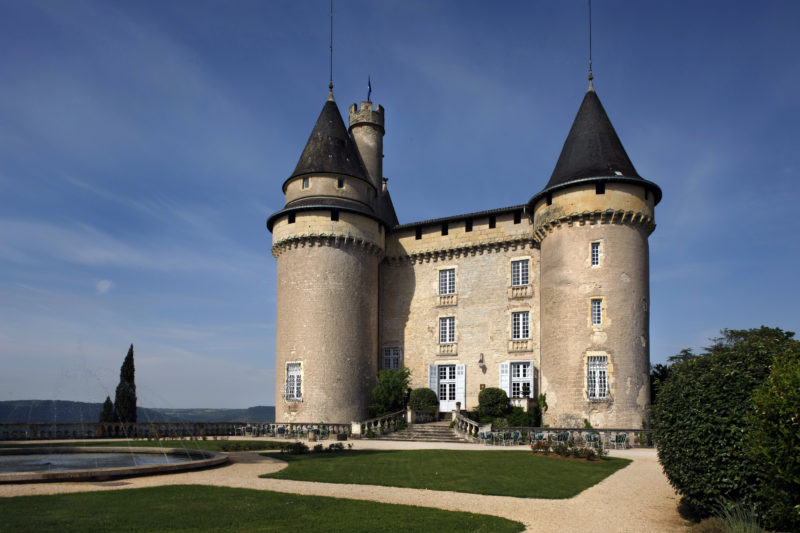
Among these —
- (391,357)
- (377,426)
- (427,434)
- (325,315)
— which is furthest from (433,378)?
(325,315)

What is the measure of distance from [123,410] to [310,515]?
27799 millimetres

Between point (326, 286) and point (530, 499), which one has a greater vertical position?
point (326, 286)

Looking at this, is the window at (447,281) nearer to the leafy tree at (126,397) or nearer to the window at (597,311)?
the window at (597,311)

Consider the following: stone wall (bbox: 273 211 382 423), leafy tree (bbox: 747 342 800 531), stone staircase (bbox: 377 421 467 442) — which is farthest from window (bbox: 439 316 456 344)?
leafy tree (bbox: 747 342 800 531)

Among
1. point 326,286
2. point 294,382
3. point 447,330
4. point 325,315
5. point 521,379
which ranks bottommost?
point 294,382

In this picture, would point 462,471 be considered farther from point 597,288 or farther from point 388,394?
point 388,394

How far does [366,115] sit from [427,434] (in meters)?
21.1

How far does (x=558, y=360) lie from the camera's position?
28.3m

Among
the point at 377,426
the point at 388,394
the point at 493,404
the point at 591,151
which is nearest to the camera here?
the point at 377,426

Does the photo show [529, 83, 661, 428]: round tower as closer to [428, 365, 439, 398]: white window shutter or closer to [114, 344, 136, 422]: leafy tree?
[428, 365, 439, 398]: white window shutter

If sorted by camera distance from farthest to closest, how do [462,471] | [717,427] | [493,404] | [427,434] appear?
1. [493,404]
2. [427,434]
3. [462,471]
4. [717,427]

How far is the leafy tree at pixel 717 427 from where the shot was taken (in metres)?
9.00

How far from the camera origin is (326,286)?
32406 mm

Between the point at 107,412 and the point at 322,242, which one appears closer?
the point at 322,242
